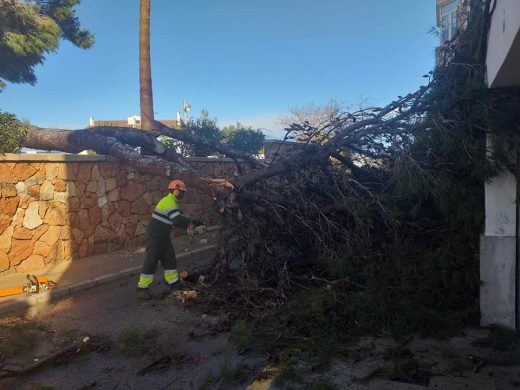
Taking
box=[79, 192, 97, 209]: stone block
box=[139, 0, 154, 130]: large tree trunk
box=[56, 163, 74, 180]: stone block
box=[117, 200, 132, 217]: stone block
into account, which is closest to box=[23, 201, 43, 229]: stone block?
box=[56, 163, 74, 180]: stone block

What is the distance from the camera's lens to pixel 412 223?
21.6 ft

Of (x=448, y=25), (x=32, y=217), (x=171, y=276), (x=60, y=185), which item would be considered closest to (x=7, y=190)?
(x=32, y=217)

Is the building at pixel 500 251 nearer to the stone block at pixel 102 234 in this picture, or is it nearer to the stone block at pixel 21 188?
the stone block at pixel 21 188

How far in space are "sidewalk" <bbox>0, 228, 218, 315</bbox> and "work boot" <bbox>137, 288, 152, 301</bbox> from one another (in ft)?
4.11

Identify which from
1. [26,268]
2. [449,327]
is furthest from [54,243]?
[449,327]

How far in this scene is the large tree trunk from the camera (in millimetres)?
15961

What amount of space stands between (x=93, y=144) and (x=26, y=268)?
3.47 metres

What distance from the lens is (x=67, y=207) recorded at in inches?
375

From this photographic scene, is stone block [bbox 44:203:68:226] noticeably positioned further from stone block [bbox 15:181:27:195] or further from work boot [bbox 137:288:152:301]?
work boot [bbox 137:288:152:301]

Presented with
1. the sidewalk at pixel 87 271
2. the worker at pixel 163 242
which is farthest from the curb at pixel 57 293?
the worker at pixel 163 242

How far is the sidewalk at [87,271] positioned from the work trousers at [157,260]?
4.33 ft

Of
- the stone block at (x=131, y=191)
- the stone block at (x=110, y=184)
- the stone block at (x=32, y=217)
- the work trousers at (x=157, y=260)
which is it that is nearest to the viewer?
the work trousers at (x=157, y=260)

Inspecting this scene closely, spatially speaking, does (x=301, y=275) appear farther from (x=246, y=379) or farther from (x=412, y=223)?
(x=246, y=379)

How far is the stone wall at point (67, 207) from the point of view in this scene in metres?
8.48
